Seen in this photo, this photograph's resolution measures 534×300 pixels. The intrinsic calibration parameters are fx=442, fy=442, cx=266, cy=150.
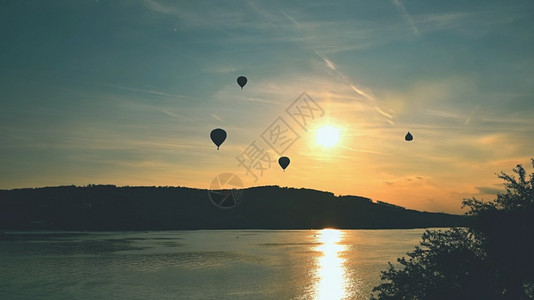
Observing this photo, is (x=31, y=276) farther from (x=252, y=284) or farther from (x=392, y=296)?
(x=392, y=296)

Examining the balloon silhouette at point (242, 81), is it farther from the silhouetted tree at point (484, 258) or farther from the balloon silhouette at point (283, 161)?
the silhouetted tree at point (484, 258)

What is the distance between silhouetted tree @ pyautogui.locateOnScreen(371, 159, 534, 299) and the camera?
1450cm

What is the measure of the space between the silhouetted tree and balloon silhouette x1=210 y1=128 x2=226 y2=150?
200 feet

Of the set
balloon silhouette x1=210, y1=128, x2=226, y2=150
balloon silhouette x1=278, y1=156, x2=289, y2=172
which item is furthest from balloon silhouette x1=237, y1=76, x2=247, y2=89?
balloon silhouette x1=278, y1=156, x2=289, y2=172

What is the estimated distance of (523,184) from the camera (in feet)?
51.9

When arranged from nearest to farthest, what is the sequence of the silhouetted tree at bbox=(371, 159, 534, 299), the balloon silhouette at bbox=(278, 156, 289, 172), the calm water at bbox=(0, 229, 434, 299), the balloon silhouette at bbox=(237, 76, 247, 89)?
1. the silhouetted tree at bbox=(371, 159, 534, 299)
2. the calm water at bbox=(0, 229, 434, 299)
3. the balloon silhouette at bbox=(237, 76, 247, 89)
4. the balloon silhouette at bbox=(278, 156, 289, 172)

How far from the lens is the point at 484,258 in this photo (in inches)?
606

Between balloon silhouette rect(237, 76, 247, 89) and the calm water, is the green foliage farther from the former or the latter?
balloon silhouette rect(237, 76, 247, 89)

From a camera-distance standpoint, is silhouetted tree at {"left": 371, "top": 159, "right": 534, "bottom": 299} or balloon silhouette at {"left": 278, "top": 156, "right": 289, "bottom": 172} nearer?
silhouetted tree at {"left": 371, "top": 159, "right": 534, "bottom": 299}

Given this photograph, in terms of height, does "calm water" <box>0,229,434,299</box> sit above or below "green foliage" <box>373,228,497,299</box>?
below

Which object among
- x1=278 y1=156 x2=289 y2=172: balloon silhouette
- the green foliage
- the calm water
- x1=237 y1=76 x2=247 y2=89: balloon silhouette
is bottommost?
the calm water

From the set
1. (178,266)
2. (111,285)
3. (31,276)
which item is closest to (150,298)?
(111,285)

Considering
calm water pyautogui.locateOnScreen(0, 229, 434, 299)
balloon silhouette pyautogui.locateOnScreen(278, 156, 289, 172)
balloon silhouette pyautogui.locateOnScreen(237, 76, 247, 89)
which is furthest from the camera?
balloon silhouette pyautogui.locateOnScreen(278, 156, 289, 172)

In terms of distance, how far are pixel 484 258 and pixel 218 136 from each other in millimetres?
63709
